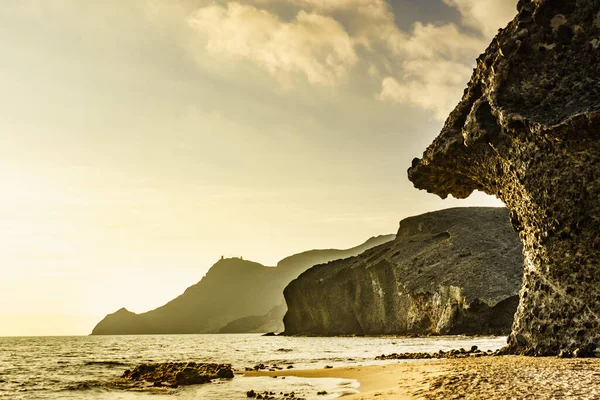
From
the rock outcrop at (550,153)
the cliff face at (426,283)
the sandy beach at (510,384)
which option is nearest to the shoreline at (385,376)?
the sandy beach at (510,384)

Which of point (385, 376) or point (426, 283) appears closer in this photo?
point (385, 376)

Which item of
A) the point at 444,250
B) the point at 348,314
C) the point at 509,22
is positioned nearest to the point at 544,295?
the point at 509,22

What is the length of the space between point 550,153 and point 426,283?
6261 cm

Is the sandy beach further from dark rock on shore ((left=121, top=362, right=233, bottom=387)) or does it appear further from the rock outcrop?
dark rock on shore ((left=121, top=362, right=233, bottom=387))

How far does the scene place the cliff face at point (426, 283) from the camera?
2537 inches

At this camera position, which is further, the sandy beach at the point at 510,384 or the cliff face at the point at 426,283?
the cliff face at the point at 426,283

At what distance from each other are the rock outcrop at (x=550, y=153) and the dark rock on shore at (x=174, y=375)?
44.4 ft

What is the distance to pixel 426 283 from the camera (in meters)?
76.2

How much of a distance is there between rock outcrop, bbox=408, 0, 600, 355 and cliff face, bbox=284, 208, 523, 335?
46553mm

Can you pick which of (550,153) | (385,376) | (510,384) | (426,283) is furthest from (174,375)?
(426,283)

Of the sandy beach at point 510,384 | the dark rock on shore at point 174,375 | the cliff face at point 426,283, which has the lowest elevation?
the dark rock on shore at point 174,375

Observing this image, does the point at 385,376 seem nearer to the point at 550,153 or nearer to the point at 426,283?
the point at 550,153

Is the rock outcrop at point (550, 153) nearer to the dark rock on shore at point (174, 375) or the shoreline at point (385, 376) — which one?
the shoreline at point (385, 376)

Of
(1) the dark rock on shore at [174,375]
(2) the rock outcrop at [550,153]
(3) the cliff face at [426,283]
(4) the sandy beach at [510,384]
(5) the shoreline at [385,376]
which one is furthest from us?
(3) the cliff face at [426,283]
